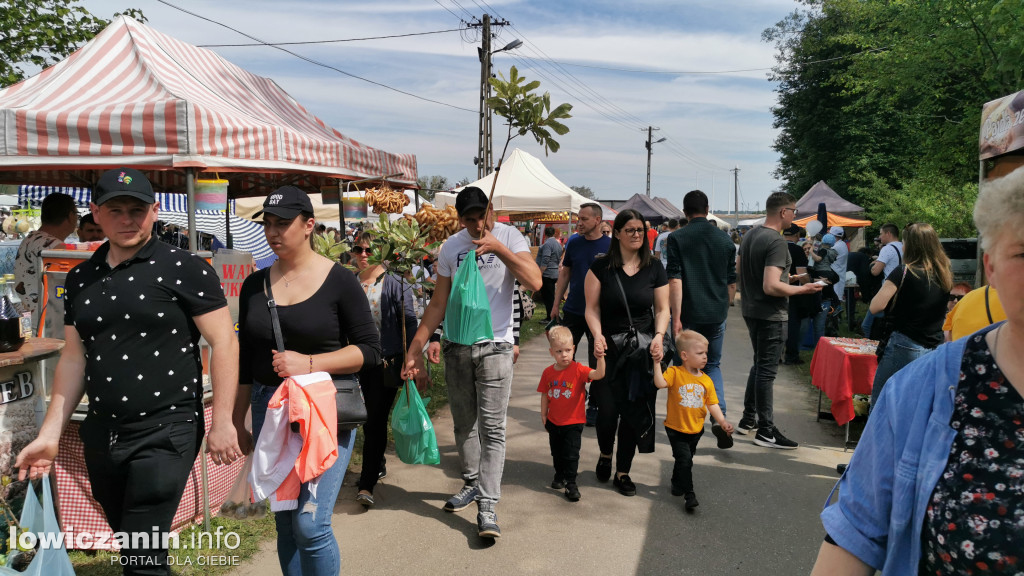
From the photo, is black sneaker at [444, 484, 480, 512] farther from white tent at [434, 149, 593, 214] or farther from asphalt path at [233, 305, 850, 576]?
white tent at [434, 149, 593, 214]

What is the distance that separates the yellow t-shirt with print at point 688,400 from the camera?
4270 millimetres

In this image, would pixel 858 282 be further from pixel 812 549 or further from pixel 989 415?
pixel 989 415

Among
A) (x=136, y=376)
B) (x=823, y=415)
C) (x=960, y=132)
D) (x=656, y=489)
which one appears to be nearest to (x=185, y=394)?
(x=136, y=376)

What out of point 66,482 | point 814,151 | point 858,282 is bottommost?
point 66,482

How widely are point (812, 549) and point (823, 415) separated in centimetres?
306

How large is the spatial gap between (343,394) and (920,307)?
4002 millimetres

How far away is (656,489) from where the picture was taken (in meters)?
4.61

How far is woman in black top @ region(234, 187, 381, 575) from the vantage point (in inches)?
102

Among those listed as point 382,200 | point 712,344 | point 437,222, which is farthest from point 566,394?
point 382,200

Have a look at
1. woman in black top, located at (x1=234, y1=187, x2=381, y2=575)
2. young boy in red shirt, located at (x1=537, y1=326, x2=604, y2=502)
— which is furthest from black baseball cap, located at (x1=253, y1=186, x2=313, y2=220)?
young boy in red shirt, located at (x1=537, y1=326, x2=604, y2=502)

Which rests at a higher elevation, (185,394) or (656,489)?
(185,394)

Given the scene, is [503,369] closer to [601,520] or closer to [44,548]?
[601,520]

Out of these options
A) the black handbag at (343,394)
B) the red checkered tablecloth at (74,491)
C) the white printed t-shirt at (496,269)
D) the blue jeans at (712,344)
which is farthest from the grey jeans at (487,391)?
the blue jeans at (712,344)

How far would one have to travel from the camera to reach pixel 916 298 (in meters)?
4.48
